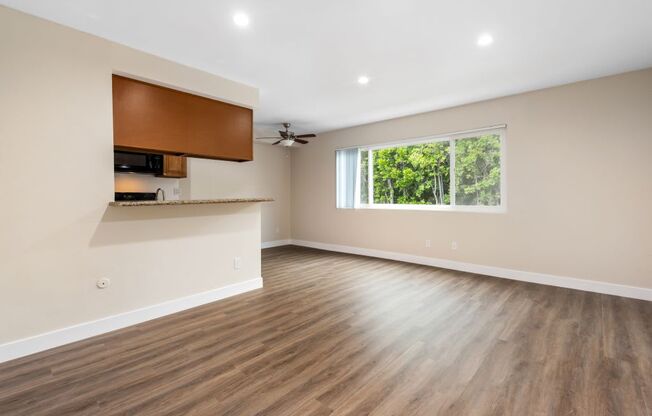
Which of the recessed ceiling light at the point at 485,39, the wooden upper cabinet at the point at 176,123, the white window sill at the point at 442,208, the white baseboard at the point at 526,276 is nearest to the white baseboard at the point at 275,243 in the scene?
the white baseboard at the point at 526,276

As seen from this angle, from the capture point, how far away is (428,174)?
5328 millimetres

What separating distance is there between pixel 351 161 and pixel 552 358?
4636mm

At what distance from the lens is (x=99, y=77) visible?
269 centimetres

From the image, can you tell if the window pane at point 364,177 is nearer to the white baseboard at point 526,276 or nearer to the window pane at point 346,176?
the window pane at point 346,176

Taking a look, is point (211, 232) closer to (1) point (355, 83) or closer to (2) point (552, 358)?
(1) point (355, 83)

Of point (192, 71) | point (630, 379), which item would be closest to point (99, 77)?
point (192, 71)

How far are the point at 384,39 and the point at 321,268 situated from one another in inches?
134

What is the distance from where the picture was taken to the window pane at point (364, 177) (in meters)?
6.25

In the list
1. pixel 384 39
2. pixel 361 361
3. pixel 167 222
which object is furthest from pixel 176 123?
pixel 361 361

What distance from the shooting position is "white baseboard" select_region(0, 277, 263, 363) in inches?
90.5

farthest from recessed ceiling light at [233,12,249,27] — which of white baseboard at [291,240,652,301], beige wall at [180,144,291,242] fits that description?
white baseboard at [291,240,652,301]

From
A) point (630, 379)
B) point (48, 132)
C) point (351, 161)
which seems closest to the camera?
point (630, 379)

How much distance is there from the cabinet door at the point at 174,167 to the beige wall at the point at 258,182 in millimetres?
333

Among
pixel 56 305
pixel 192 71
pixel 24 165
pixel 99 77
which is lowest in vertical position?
pixel 56 305
